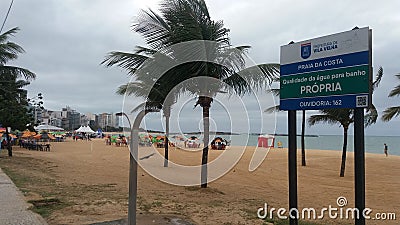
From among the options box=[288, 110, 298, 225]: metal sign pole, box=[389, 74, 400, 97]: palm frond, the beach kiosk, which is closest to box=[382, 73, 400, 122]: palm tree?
box=[389, 74, 400, 97]: palm frond

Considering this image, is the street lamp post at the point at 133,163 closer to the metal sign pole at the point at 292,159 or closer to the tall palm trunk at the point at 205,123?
the metal sign pole at the point at 292,159

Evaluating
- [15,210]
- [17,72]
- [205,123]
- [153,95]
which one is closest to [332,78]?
[15,210]

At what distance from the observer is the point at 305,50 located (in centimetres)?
539

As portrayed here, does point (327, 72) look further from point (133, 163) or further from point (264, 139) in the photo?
point (264, 139)

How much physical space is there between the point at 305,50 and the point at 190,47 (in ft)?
19.0

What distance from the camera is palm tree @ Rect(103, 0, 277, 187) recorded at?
10758 millimetres

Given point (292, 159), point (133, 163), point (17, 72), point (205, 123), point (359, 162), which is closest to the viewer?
point (359, 162)

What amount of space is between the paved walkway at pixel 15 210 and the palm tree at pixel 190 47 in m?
4.31

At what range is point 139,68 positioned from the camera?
11500 millimetres

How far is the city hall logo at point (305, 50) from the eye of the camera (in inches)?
210

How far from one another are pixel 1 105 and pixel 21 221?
1775 centimetres

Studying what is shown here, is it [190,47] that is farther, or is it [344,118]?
[344,118]

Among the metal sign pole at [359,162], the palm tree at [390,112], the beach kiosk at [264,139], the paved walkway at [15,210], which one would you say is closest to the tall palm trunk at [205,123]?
the beach kiosk at [264,139]

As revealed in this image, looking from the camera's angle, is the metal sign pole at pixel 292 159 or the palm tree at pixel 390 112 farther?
the palm tree at pixel 390 112
